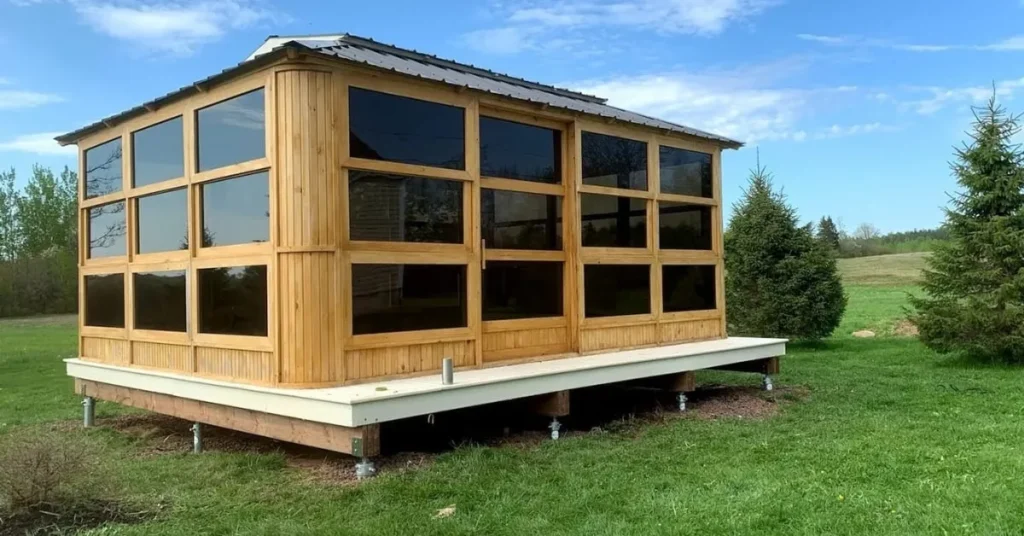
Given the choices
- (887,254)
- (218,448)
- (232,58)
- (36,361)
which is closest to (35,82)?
(36,361)

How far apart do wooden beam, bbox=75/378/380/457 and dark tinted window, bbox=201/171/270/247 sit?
131 cm

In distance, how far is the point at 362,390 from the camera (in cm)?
495

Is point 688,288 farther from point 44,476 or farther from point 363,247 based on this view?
point 44,476

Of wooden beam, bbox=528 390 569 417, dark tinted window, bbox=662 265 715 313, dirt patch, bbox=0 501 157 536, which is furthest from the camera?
dark tinted window, bbox=662 265 715 313

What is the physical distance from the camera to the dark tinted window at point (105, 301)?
7040 mm

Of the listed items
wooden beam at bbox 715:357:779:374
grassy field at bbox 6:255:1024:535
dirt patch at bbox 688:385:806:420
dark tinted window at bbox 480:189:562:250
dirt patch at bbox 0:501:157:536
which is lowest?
dirt patch at bbox 688:385:806:420

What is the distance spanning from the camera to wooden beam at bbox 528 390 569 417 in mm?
6082

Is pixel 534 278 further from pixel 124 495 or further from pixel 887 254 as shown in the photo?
pixel 887 254

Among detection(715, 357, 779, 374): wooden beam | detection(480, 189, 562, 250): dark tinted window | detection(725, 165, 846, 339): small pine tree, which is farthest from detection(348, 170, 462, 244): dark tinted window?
detection(725, 165, 846, 339): small pine tree

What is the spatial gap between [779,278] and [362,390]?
1016 cm

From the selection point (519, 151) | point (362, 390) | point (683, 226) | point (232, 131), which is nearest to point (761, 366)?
point (683, 226)

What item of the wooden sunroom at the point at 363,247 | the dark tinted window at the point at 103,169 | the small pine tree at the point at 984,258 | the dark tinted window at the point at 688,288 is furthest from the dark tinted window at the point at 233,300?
the small pine tree at the point at 984,258

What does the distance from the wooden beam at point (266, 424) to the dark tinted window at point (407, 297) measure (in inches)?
30.8

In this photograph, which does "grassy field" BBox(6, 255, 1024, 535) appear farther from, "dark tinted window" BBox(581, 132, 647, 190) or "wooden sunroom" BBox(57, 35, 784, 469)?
"dark tinted window" BBox(581, 132, 647, 190)
